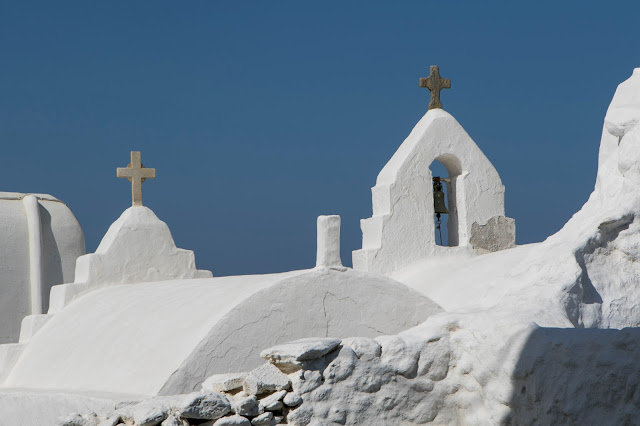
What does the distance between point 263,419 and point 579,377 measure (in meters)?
1.96

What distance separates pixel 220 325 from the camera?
7.45m

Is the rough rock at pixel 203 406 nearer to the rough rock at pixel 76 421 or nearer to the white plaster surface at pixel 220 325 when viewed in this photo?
the rough rock at pixel 76 421

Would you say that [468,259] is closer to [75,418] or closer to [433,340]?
[433,340]

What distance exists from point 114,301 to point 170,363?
2.99m

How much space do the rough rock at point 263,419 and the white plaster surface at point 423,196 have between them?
632cm

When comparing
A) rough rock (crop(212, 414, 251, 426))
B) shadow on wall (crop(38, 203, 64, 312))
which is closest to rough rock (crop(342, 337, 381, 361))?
rough rock (crop(212, 414, 251, 426))

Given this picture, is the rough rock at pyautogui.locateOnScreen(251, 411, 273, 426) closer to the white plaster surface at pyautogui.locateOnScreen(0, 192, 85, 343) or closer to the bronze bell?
the bronze bell

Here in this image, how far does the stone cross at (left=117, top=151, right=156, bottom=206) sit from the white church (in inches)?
0.7

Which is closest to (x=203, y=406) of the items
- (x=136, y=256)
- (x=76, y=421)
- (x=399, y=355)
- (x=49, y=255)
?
(x=76, y=421)

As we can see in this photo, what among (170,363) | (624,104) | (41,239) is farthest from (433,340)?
(41,239)

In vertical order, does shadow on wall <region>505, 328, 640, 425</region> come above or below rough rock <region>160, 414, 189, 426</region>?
above

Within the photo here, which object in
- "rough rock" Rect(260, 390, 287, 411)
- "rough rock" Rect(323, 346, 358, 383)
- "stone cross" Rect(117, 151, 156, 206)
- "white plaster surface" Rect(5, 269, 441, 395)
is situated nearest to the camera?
"rough rock" Rect(260, 390, 287, 411)

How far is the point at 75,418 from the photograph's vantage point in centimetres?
627

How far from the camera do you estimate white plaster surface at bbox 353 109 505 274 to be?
1251 centimetres
